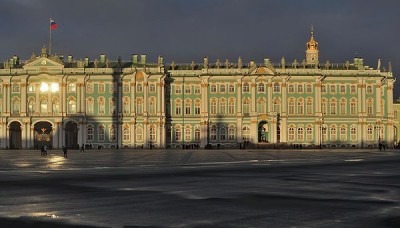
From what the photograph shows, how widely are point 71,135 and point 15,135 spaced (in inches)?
407

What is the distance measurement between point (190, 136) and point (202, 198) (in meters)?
94.7

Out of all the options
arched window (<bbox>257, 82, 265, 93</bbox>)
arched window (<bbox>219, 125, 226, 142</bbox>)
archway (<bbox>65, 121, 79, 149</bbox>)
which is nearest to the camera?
archway (<bbox>65, 121, 79, 149</bbox>)

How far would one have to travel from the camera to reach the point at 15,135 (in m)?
121

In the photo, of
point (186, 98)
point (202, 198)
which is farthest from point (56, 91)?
point (202, 198)

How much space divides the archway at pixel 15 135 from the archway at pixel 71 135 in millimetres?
8686

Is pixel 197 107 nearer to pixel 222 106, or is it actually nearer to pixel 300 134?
pixel 222 106

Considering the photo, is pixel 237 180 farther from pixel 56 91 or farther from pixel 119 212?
pixel 56 91

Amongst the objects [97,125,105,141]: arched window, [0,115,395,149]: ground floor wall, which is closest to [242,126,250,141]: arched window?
[0,115,395,149]: ground floor wall

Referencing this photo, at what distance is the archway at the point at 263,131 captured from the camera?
11950 cm

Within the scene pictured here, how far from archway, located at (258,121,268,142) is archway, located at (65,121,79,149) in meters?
34.0

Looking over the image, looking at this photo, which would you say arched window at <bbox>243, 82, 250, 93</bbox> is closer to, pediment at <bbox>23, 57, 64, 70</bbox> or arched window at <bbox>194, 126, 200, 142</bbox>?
arched window at <bbox>194, 126, 200, 142</bbox>

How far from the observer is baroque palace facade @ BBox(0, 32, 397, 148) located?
382 ft

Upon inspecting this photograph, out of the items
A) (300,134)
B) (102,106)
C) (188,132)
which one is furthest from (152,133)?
(300,134)

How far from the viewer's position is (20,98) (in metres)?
117
